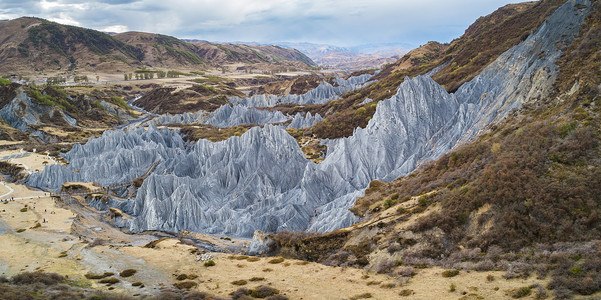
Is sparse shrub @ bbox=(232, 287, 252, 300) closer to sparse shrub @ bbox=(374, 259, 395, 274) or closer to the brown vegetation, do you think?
sparse shrub @ bbox=(374, 259, 395, 274)

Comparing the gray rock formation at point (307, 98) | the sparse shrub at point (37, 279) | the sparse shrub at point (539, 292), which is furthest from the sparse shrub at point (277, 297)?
the gray rock formation at point (307, 98)

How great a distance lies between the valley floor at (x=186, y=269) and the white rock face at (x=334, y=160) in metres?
6.29

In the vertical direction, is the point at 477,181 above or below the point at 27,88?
below

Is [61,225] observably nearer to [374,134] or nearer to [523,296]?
[374,134]

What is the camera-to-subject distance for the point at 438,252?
24500mm

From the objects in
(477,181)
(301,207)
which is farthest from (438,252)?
(301,207)

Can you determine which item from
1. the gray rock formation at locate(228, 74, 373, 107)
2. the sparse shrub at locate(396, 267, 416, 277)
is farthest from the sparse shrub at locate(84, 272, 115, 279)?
the gray rock formation at locate(228, 74, 373, 107)

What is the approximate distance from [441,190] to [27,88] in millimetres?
160438

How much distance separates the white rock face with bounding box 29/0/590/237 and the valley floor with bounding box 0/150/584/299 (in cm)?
629

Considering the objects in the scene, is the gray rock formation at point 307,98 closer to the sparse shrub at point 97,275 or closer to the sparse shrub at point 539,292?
the sparse shrub at point 97,275

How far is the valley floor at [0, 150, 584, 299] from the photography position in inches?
796

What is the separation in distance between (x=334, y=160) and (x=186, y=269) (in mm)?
33553

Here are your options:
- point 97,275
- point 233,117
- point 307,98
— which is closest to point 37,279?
point 97,275

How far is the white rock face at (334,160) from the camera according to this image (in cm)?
4362
